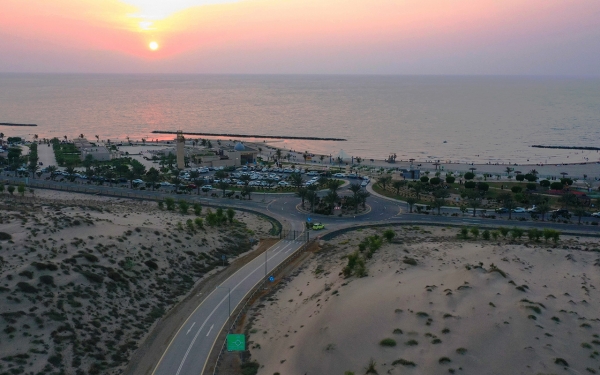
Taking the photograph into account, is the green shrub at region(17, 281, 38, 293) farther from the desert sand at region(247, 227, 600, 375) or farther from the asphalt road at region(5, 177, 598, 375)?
the desert sand at region(247, 227, 600, 375)

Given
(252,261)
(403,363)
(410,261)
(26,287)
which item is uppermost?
(26,287)

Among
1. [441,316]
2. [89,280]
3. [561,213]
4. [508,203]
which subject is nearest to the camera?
[441,316]

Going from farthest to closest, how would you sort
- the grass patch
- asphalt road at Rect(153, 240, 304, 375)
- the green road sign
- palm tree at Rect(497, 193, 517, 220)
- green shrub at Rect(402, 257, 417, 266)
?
palm tree at Rect(497, 193, 517, 220) < green shrub at Rect(402, 257, 417, 266) < the green road sign < asphalt road at Rect(153, 240, 304, 375) < the grass patch

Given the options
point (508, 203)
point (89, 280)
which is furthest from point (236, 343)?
point (508, 203)

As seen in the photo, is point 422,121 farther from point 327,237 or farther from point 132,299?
point 132,299

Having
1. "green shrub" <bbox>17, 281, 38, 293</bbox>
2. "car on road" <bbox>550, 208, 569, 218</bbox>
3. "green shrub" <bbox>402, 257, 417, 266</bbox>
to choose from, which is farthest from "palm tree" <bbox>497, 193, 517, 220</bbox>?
"green shrub" <bbox>17, 281, 38, 293</bbox>

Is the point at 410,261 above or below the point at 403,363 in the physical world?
above

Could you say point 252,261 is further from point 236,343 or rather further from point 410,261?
point 236,343
